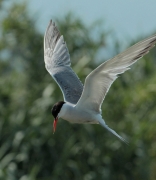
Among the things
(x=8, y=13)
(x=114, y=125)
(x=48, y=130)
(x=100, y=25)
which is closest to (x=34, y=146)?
(x=48, y=130)

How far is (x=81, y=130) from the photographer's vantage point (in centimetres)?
938

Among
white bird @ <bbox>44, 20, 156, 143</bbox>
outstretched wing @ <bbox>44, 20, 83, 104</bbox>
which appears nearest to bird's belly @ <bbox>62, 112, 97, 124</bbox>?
white bird @ <bbox>44, 20, 156, 143</bbox>

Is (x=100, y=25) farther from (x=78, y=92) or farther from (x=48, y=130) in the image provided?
(x=78, y=92)

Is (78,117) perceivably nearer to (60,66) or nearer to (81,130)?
(60,66)

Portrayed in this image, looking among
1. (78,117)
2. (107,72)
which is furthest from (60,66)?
(107,72)

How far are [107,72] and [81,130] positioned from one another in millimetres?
3427

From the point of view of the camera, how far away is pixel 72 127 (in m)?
9.52

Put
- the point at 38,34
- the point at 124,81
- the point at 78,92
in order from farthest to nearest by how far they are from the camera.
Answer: the point at 38,34, the point at 124,81, the point at 78,92

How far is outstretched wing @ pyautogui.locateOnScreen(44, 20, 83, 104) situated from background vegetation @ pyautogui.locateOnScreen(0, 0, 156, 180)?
151cm

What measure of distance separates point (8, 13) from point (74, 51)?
130cm

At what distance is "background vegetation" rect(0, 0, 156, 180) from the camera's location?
29.9 feet

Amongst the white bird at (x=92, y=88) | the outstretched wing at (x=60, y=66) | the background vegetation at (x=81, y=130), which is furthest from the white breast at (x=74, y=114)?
the background vegetation at (x=81, y=130)

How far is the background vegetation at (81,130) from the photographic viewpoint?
912 cm

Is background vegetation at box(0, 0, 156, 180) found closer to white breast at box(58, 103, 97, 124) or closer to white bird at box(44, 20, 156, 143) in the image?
white bird at box(44, 20, 156, 143)
